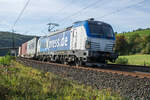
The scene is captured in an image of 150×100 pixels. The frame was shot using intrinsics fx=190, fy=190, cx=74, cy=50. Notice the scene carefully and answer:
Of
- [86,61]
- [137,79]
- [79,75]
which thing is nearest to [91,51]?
[86,61]

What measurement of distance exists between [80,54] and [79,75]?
2498 mm

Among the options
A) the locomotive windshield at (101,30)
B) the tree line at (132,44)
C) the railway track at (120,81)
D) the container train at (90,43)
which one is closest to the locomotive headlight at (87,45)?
the container train at (90,43)

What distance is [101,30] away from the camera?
13.5 metres

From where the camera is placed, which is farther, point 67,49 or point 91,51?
point 67,49

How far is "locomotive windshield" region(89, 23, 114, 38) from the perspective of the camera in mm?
13063

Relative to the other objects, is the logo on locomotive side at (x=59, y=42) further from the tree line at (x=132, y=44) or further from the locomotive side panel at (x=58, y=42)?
the tree line at (x=132, y=44)

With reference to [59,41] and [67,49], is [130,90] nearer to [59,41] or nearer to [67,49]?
[67,49]

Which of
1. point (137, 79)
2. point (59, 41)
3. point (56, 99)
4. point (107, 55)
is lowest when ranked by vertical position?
point (56, 99)

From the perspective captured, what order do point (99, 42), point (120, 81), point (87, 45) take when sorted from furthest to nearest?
point (99, 42)
point (87, 45)
point (120, 81)

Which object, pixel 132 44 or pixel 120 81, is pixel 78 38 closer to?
pixel 120 81

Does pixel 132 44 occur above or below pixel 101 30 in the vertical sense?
above

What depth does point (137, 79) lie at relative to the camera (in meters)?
7.16

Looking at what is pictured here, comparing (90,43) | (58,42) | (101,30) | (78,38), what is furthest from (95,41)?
(58,42)

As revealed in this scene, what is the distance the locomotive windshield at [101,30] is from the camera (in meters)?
13.1
